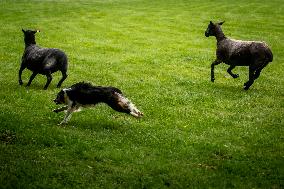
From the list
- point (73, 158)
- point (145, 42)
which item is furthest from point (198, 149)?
point (145, 42)

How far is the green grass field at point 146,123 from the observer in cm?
1218

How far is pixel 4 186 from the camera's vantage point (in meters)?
10.8

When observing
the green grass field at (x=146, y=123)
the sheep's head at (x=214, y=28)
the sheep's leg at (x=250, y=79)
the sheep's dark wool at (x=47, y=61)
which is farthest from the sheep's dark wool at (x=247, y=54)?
the sheep's dark wool at (x=47, y=61)

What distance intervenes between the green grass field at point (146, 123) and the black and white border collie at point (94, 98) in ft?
2.11

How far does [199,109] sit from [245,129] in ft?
9.02

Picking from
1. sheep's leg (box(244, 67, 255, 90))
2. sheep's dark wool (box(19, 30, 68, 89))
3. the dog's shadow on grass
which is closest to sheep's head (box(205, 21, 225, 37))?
sheep's leg (box(244, 67, 255, 90))

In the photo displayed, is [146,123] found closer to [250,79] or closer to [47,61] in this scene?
[47,61]

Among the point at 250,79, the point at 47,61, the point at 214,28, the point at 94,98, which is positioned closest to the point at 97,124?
the point at 94,98

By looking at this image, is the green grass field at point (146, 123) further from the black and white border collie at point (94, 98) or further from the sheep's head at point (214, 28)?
the sheep's head at point (214, 28)

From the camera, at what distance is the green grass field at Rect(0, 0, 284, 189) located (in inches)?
480

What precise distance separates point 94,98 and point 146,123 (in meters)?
2.11

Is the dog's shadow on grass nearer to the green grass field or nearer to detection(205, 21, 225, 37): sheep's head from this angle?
the green grass field

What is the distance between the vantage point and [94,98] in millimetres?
15359

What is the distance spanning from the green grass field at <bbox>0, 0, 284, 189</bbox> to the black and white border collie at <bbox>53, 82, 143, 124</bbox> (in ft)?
2.11
